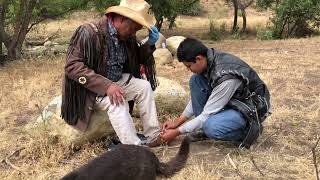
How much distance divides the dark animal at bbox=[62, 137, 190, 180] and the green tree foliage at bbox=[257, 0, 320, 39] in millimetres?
14585

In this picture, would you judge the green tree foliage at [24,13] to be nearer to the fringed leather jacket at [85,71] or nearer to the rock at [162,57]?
the rock at [162,57]

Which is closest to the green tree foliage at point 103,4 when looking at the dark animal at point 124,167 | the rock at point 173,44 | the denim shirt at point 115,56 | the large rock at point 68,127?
the rock at point 173,44

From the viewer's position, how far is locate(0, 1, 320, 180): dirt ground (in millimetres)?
4671

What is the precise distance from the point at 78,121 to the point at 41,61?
268 inches

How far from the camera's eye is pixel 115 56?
16.8 ft

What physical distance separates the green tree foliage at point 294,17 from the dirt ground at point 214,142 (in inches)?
326

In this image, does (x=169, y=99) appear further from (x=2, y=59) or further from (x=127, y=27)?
(x=2, y=59)

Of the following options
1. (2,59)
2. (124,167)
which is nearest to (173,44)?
(2,59)

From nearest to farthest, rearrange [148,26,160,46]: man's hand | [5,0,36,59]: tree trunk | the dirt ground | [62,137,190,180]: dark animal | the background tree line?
[62,137,190,180]: dark animal, the dirt ground, [148,26,160,46]: man's hand, [5,0,36,59]: tree trunk, the background tree line

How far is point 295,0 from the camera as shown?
57.4 feet

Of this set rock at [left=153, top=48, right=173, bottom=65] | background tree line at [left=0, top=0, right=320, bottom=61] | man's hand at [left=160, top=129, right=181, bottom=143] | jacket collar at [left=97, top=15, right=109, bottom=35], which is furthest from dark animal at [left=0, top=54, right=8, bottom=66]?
man's hand at [left=160, top=129, right=181, bottom=143]

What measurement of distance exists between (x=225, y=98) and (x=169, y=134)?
0.66 meters

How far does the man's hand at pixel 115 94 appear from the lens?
4.84 meters

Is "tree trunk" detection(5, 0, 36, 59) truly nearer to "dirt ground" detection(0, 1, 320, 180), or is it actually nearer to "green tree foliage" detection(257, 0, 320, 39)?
"dirt ground" detection(0, 1, 320, 180)
